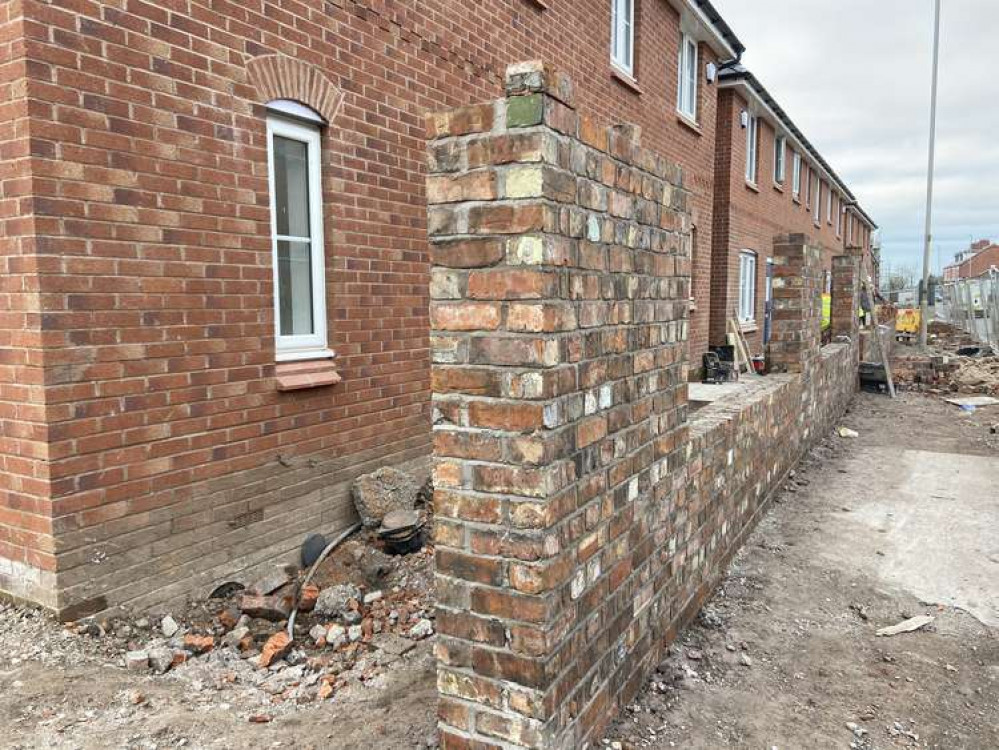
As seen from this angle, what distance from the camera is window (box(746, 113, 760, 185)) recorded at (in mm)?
14891

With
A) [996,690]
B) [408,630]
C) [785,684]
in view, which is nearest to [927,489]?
[996,690]

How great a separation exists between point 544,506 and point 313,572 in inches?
115

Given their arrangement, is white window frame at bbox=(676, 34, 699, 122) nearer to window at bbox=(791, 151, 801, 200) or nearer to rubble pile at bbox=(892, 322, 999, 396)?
rubble pile at bbox=(892, 322, 999, 396)

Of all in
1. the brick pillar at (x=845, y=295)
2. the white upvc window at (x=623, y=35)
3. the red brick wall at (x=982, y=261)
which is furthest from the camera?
the red brick wall at (x=982, y=261)

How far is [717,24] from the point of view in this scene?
459 inches

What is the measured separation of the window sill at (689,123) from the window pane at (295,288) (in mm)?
8192

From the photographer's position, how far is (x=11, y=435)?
3.36m

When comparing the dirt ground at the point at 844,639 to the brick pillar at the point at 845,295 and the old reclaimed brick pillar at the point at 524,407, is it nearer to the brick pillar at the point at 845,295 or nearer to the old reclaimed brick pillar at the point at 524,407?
the old reclaimed brick pillar at the point at 524,407

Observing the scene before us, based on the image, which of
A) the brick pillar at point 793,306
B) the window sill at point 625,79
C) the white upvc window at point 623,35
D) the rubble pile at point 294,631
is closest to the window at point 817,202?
the white upvc window at point 623,35

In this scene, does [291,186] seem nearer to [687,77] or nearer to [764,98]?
[687,77]

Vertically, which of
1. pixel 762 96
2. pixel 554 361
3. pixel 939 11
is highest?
pixel 939 11

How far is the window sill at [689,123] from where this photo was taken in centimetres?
1104

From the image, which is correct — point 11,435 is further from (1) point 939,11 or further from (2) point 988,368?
(1) point 939,11

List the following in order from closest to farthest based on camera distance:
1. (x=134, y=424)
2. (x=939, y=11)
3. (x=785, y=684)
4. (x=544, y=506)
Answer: (x=544, y=506) → (x=785, y=684) → (x=134, y=424) → (x=939, y=11)
